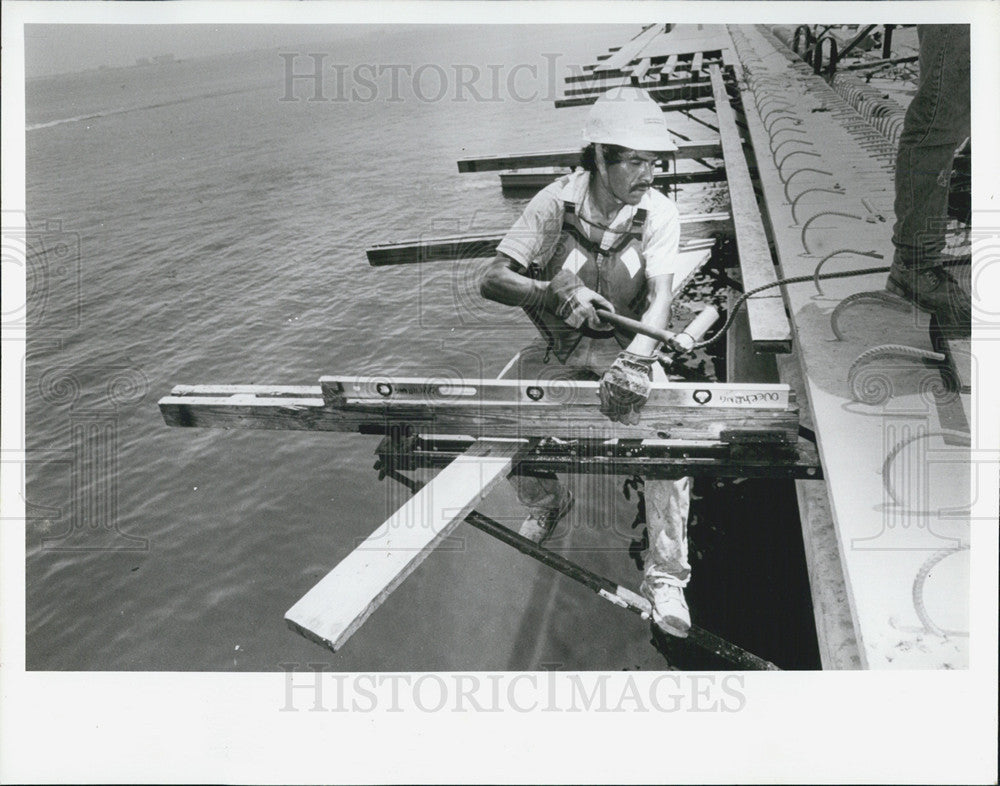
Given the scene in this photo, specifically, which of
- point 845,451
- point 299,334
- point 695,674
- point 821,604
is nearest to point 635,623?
point 695,674

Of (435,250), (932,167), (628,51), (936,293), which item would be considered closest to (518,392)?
(435,250)

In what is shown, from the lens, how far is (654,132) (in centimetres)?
452

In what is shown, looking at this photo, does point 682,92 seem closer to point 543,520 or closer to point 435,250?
point 435,250

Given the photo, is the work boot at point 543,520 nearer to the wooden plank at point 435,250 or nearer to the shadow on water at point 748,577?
the shadow on water at point 748,577

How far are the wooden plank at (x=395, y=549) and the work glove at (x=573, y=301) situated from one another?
87cm

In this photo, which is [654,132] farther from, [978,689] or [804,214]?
[978,689]

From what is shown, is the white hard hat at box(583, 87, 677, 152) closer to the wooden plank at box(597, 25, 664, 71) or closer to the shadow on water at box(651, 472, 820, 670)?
the wooden plank at box(597, 25, 664, 71)

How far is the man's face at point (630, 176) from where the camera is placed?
4508 millimetres

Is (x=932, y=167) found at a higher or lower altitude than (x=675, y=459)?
higher

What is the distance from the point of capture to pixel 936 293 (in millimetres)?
4406

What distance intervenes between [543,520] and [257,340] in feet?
8.00

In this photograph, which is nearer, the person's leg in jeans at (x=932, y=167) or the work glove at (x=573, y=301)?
Result: the person's leg in jeans at (x=932, y=167)

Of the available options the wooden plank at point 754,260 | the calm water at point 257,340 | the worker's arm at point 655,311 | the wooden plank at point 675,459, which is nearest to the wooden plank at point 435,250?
the calm water at point 257,340

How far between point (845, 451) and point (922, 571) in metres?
0.71
